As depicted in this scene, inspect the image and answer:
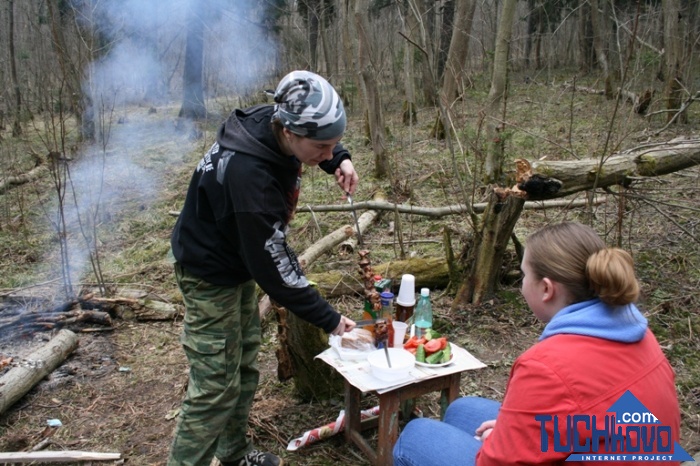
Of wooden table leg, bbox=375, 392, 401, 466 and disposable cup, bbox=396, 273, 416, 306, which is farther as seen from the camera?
disposable cup, bbox=396, 273, 416, 306

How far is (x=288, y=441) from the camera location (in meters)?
2.91

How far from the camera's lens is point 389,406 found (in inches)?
94.2

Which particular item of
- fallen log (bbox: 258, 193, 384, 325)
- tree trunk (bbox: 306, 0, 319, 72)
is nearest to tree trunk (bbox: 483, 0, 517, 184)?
fallen log (bbox: 258, 193, 384, 325)

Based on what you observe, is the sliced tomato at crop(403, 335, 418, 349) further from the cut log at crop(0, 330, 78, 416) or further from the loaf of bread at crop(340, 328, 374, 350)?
the cut log at crop(0, 330, 78, 416)

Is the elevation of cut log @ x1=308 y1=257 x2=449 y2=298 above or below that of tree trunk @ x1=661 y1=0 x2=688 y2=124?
below

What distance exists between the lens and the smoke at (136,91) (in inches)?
262

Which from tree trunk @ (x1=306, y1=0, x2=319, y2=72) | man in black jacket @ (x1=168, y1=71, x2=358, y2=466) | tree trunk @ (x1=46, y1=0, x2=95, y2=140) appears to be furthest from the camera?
tree trunk @ (x1=306, y1=0, x2=319, y2=72)

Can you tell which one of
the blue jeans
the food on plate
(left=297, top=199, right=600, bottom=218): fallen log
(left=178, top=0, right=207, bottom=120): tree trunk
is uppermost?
(left=178, top=0, right=207, bottom=120): tree trunk

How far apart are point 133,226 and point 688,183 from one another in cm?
708

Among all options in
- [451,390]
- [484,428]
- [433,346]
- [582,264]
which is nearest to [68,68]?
[433,346]

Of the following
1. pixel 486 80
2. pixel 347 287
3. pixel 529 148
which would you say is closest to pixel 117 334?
pixel 347 287

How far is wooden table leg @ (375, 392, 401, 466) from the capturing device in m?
2.38

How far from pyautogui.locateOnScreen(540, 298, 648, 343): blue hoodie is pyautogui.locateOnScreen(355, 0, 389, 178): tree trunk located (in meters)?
4.65

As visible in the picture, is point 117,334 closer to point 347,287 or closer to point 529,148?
point 347,287
